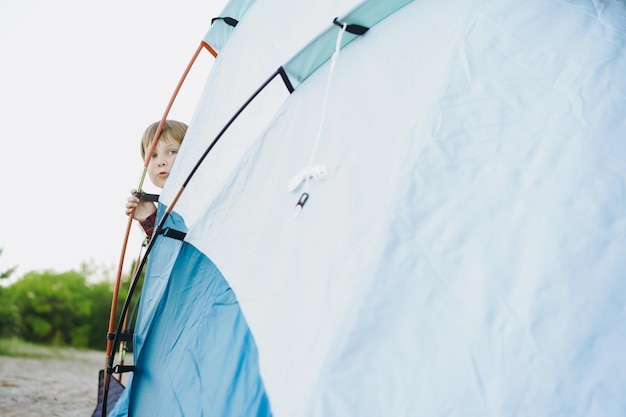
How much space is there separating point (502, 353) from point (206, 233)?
32.7 inches

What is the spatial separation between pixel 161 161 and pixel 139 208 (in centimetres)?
25

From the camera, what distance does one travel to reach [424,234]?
1.05 m

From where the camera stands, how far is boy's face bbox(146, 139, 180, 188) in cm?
225

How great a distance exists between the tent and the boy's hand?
64cm

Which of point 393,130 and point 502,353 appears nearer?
point 502,353

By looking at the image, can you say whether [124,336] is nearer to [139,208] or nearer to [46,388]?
[139,208]

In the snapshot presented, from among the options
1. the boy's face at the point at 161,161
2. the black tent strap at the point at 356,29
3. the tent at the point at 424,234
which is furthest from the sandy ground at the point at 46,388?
the black tent strap at the point at 356,29

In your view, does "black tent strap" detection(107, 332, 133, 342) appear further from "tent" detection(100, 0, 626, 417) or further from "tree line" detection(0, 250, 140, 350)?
"tree line" detection(0, 250, 140, 350)

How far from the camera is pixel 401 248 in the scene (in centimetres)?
104

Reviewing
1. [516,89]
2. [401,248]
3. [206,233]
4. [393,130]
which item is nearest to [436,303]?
[401,248]

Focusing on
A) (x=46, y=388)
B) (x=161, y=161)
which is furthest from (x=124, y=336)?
(x=46, y=388)

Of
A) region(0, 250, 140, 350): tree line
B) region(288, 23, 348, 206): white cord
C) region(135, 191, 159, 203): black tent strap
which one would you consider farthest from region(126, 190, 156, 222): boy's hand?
region(0, 250, 140, 350): tree line

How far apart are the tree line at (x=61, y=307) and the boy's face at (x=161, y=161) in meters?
5.93

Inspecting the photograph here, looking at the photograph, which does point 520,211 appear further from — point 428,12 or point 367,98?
point 428,12
